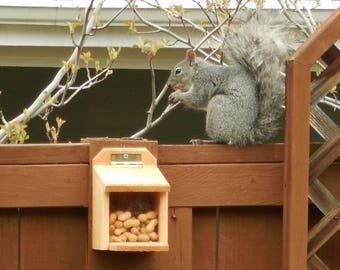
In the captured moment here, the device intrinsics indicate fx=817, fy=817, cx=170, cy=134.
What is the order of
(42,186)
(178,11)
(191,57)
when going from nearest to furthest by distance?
(42,186)
(178,11)
(191,57)

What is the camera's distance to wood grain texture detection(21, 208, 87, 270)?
2312 millimetres

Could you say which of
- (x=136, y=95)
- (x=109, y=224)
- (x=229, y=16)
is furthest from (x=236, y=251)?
(x=136, y=95)

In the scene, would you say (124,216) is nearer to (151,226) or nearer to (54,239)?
(151,226)

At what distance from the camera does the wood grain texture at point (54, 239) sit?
2.31 metres

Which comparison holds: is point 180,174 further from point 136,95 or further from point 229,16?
point 136,95

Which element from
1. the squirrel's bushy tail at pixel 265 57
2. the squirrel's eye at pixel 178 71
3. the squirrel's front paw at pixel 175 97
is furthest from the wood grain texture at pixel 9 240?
the squirrel's eye at pixel 178 71

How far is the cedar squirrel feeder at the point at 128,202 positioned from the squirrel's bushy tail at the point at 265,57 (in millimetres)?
517

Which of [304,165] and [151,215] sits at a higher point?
[304,165]

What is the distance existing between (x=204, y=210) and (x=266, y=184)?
0.65ft

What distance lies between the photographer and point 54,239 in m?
2.32

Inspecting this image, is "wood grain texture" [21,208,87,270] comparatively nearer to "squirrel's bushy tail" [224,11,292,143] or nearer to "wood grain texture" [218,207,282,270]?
"wood grain texture" [218,207,282,270]

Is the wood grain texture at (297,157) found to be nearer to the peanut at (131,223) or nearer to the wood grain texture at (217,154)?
the wood grain texture at (217,154)

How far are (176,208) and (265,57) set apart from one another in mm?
706

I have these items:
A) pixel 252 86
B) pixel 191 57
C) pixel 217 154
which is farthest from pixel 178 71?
pixel 217 154
